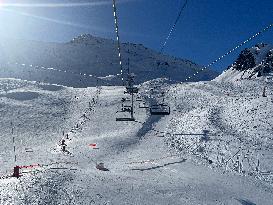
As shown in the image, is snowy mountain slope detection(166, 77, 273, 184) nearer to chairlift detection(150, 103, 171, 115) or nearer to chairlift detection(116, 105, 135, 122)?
chairlift detection(150, 103, 171, 115)

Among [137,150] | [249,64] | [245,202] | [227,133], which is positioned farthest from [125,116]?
[249,64]

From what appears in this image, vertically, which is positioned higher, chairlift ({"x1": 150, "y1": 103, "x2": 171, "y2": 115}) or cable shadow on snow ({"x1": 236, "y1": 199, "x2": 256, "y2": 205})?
chairlift ({"x1": 150, "y1": 103, "x2": 171, "y2": 115})

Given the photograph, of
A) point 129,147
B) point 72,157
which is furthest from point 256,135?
point 72,157

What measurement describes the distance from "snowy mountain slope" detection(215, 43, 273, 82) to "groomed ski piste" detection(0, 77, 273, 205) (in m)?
26.0

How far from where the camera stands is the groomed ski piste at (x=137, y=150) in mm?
18000

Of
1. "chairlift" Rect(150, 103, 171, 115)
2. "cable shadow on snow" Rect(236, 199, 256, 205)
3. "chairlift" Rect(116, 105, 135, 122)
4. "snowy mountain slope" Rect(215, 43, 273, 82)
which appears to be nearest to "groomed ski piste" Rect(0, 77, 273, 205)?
"cable shadow on snow" Rect(236, 199, 256, 205)

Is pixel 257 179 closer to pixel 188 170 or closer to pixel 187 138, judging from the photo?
pixel 188 170

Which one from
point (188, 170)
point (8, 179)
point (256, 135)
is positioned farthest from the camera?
point (256, 135)

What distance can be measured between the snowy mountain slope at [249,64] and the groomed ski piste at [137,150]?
26.0m

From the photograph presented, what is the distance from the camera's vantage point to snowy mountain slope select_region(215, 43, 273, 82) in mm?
102319

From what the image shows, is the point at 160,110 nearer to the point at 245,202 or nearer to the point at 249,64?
the point at 245,202

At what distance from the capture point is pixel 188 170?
24.5 meters

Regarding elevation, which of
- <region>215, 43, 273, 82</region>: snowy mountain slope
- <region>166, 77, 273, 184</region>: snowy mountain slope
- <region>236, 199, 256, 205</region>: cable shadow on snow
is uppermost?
<region>215, 43, 273, 82</region>: snowy mountain slope

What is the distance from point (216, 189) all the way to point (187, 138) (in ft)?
57.3
